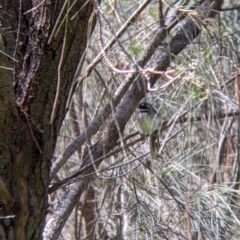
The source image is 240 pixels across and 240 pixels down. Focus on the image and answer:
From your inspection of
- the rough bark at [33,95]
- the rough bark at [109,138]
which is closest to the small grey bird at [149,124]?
the rough bark at [109,138]

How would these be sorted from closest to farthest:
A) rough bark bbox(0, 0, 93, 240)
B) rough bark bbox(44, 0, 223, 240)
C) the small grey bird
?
rough bark bbox(0, 0, 93, 240) → rough bark bbox(44, 0, 223, 240) → the small grey bird

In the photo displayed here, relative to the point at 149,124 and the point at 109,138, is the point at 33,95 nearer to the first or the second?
the point at 109,138

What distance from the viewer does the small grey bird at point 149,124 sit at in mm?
2403

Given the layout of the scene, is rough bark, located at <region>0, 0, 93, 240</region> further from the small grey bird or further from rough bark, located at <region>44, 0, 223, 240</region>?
the small grey bird

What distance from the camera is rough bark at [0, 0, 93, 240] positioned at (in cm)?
170

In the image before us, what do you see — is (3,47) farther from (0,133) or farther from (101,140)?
(101,140)

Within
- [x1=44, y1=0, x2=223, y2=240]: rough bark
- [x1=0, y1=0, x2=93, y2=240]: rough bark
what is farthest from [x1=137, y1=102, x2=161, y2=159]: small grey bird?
[x1=0, y1=0, x2=93, y2=240]: rough bark

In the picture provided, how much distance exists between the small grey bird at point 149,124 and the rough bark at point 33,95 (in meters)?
0.58

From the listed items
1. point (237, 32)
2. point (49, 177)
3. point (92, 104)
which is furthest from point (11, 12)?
point (92, 104)

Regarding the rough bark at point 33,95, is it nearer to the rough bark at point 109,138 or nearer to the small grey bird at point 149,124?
the rough bark at point 109,138

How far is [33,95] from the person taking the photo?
1.75m

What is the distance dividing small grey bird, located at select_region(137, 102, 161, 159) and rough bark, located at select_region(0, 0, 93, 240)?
0.58 meters

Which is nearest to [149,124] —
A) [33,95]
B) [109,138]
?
[109,138]

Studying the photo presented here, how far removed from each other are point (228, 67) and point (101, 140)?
3.46 ft
